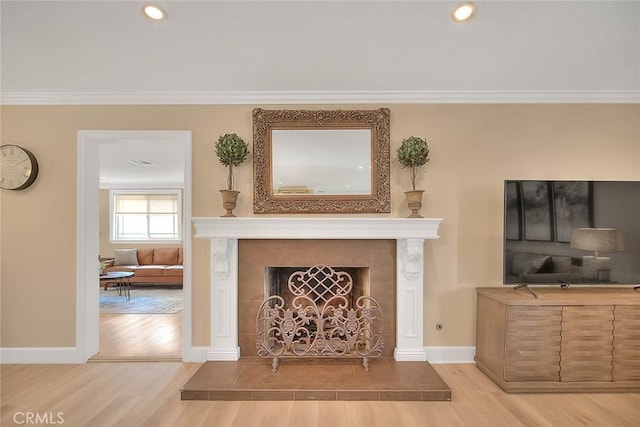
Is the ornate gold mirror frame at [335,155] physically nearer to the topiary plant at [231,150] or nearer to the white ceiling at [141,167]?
the topiary plant at [231,150]

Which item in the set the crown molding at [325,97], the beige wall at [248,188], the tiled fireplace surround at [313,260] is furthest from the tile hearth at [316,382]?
the crown molding at [325,97]

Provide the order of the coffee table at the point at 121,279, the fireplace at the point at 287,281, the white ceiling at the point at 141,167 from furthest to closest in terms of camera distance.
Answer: the coffee table at the point at 121,279 < the white ceiling at the point at 141,167 < the fireplace at the point at 287,281

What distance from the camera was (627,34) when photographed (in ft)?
7.50

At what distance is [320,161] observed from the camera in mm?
2832

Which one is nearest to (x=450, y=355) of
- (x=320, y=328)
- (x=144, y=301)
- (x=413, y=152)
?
(x=320, y=328)

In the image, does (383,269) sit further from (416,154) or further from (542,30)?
(542,30)

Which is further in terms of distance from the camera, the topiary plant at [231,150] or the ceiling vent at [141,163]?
the ceiling vent at [141,163]

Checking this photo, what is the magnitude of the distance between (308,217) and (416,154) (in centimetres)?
108

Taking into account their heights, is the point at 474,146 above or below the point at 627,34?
below


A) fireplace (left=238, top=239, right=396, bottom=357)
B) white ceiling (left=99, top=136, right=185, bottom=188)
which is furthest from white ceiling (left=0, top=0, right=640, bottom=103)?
fireplace (left=238, top=239, right=396, bottom=357)

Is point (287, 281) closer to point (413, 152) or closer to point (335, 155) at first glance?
point (335, 155)

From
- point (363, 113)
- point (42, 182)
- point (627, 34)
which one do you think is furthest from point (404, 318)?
point (42, 182)

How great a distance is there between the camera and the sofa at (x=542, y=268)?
2535 millimetres

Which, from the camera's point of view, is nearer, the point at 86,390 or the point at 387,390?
the point at 387,390
